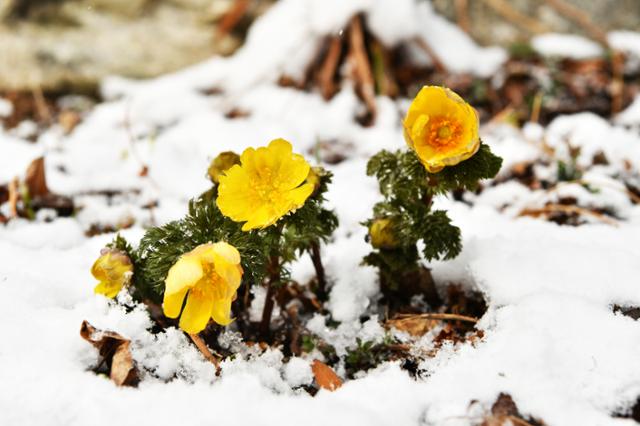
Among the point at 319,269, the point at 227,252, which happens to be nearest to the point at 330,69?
the point at 319,269

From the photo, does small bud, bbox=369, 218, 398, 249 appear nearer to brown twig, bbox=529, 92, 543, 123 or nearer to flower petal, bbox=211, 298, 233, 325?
flower petal, bbox=211, 298, 233, 325

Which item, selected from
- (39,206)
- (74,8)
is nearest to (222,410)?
(39,206)

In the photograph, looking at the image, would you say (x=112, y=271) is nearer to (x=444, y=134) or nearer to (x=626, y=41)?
(x=444, y=134)

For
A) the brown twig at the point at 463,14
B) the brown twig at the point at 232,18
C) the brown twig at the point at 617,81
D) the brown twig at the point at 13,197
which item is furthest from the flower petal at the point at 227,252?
the brown twig at the point at 463,14

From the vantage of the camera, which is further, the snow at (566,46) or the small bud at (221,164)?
the snow at (566,46)

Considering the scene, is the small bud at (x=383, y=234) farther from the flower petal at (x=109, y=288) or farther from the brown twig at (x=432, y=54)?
the brown twig at (x=432, y=54)

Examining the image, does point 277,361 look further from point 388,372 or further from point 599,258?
point 599,258

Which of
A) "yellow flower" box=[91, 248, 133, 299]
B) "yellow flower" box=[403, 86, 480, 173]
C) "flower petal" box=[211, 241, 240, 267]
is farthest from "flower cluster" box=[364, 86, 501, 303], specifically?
"yellow flower" box=[91, 248, 133, 299]
